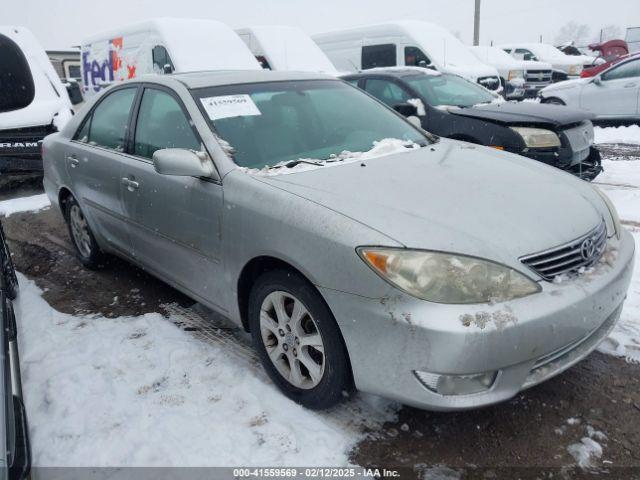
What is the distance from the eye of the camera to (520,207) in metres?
2.32

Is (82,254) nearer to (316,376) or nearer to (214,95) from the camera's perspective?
(214,95)

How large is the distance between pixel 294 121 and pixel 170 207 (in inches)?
34.7

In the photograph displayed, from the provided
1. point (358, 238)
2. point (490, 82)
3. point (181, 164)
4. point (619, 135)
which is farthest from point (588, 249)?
point (490, 82)

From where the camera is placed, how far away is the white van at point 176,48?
920 cm

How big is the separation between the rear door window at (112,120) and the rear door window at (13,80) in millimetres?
999

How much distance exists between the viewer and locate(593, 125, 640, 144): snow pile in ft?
30.3

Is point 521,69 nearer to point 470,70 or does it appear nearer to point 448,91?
point 470,70

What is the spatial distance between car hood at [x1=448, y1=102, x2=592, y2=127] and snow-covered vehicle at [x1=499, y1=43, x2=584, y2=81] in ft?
46.0

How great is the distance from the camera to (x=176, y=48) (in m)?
9.17

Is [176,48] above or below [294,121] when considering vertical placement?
above

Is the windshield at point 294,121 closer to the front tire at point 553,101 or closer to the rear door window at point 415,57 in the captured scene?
the front tire at point 553,101

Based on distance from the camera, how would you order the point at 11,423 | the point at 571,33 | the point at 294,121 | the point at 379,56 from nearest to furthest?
1. the point at 11,423
2. the point at 294,121
3. the point at 379,56
4. the point at 571,33

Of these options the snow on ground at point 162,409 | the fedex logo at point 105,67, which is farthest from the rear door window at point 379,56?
the snow on ground at point 162,409

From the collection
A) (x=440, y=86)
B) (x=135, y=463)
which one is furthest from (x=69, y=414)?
(x=440, y=86)
